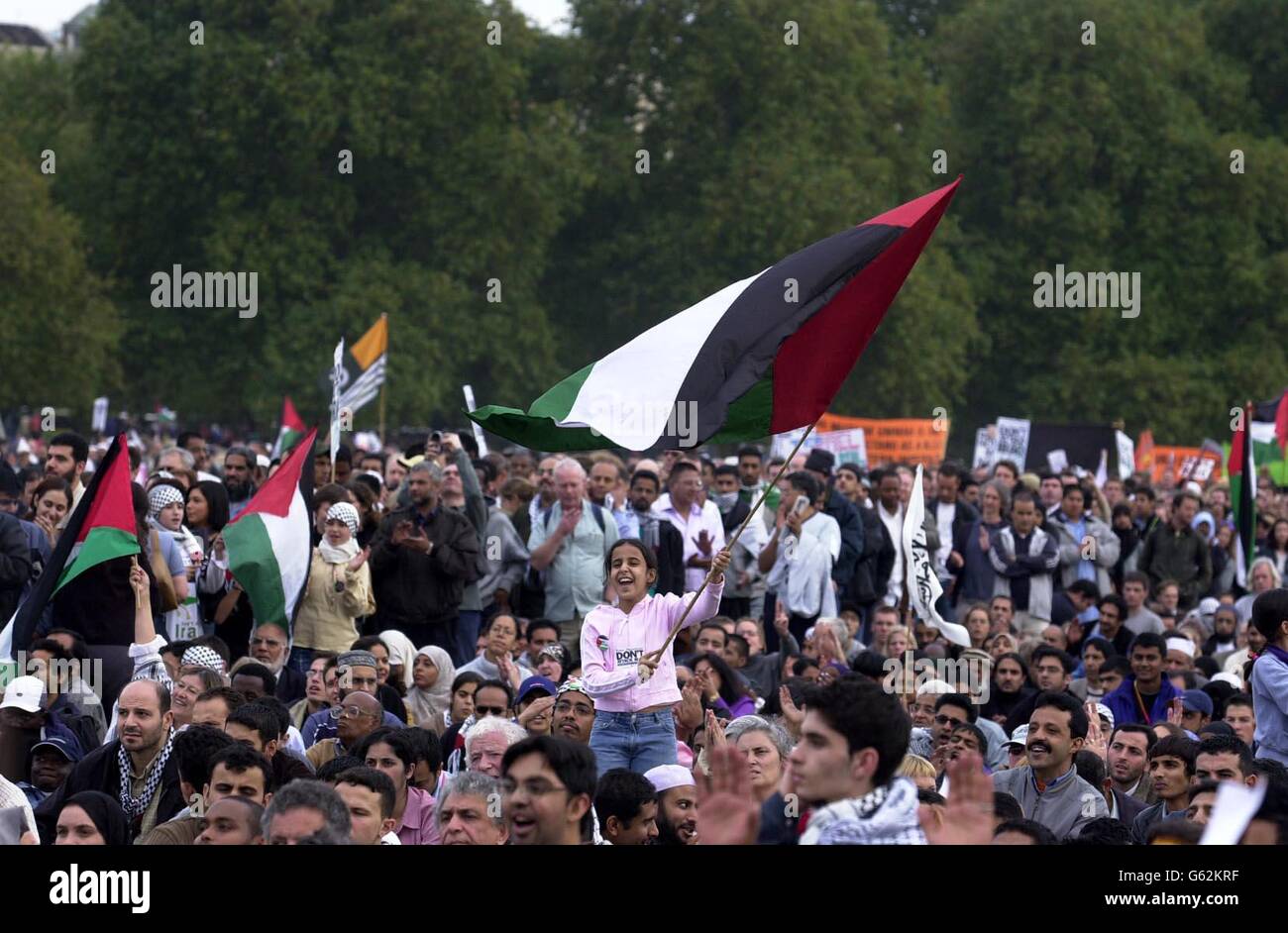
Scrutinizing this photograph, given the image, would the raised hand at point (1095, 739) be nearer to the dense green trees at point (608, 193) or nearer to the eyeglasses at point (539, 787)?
the eyeglasses at point (539, 787)

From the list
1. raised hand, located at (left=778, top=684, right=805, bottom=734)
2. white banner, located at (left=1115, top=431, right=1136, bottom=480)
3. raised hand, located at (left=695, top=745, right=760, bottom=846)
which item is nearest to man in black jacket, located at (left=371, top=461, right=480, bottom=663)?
raised hand, located at (left=778, top=684, right=805, bottom=734)

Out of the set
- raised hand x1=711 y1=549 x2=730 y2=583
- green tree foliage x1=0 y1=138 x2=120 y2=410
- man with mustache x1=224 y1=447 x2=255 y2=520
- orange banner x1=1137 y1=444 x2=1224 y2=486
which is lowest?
raised hand x1=711 y1=549 x2=730 y2=583

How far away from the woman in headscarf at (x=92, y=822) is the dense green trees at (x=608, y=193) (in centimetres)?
3442

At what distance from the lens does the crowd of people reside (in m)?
6.53

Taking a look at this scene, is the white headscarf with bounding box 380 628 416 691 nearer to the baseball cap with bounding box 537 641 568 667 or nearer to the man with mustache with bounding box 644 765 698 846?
the baseball cap with bounding box 537 641 568 667

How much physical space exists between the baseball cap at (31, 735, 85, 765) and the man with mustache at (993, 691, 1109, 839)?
3908mm

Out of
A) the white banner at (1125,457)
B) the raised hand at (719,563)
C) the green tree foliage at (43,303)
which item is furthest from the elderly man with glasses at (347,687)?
the green tree foliage at (43,303)

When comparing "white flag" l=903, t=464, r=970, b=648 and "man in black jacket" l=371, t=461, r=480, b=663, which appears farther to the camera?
"white flag" l=903, t=464, r=970, b=648

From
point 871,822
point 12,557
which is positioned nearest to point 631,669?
point 12,557

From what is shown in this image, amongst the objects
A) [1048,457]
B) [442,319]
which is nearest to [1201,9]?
[442,319]

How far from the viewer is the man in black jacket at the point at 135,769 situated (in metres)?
8.52

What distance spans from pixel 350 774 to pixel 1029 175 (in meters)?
44.2
